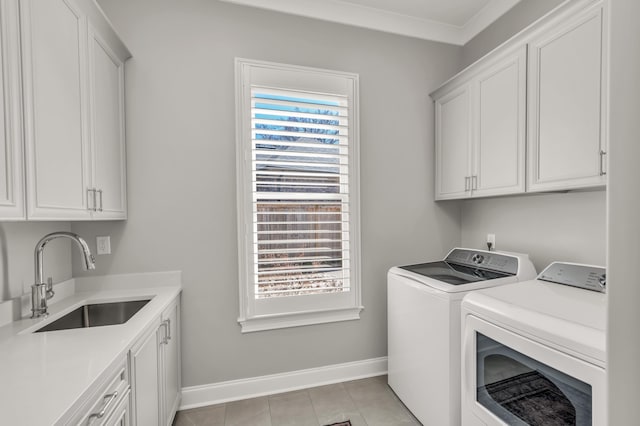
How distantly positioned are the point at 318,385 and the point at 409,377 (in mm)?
742

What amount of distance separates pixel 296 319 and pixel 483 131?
1952 mm

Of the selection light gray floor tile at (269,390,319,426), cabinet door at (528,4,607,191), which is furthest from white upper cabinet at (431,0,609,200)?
light gray floor tile at (269,390,319,426)

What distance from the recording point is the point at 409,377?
1.97m

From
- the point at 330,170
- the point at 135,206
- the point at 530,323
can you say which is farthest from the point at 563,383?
the point at 135,206

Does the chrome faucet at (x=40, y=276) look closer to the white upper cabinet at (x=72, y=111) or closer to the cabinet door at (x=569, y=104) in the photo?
the white upper cabinet at (x=72, y=111)

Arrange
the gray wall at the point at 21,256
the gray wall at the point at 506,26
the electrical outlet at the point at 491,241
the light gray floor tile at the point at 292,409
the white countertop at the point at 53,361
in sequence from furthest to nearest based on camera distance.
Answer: the electrical outlet at the point at 491,241 < the gray wall at the point at 506,26 < the light gray floor tile at the point at 292,409 < the gray wall at the point at 21,256 < the white countertop at the point at 53,361

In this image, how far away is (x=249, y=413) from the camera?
200 centimetres

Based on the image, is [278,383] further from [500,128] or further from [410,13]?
[410,13]

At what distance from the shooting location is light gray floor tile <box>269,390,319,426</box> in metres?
1.91

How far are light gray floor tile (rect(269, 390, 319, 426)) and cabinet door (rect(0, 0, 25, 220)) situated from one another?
5.98ft

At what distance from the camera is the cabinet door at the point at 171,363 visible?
1651 millimetres

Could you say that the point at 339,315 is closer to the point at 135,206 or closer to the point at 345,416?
the point at 345,416

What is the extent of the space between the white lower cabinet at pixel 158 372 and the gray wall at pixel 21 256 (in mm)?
665

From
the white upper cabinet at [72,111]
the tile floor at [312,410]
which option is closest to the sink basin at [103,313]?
the white upper cabinet at [72,111]
